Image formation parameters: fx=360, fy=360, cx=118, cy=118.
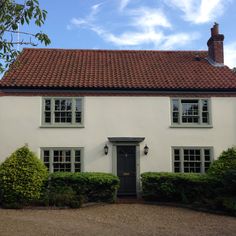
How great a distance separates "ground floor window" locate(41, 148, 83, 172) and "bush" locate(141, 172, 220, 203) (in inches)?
135

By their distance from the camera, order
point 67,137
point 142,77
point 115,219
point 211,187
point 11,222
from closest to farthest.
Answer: point 11,222 → point 115,219 → point 211,187 → point 67,137 → point 142,77

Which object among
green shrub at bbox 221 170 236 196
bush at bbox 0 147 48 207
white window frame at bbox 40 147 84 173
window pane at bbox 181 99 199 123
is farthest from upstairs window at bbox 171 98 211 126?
bush at bbox 0 147 48 207

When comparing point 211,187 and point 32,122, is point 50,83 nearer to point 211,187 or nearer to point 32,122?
point 32,122

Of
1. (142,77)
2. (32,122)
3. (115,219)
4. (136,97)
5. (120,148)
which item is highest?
(142,77)

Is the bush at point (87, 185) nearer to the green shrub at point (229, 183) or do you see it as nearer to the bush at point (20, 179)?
the bush at point (20, 179)

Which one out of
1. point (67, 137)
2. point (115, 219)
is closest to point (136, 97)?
point (67, 137)

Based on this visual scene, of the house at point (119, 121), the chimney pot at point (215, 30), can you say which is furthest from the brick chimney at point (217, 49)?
the house at point (119, 121)

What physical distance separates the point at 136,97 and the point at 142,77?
59.1 inches

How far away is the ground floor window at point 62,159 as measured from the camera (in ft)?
58.9

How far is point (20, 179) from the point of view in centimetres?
1597

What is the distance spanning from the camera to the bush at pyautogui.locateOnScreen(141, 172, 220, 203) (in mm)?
16203

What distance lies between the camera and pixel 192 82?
62.8 ft

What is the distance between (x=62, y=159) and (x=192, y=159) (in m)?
6.61

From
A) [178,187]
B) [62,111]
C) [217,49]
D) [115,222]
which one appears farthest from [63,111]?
[217,49]
